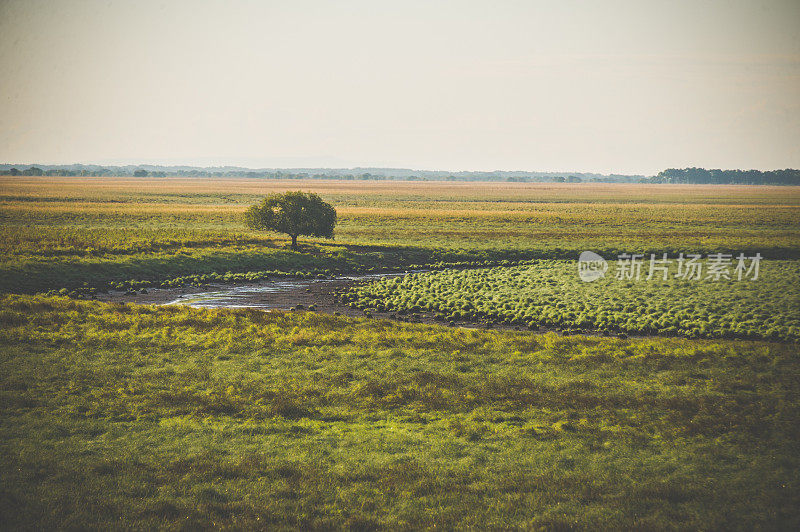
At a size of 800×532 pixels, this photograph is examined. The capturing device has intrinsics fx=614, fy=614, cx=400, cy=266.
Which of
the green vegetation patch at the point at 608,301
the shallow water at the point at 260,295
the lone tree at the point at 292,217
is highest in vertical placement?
the lone tree at the point at 292,217

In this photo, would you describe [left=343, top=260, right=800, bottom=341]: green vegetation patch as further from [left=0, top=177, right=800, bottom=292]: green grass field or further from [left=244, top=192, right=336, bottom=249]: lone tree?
[left=244, top=192, right=336, bottom=249]: lone tree

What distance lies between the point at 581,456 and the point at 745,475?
Result: 3833mm

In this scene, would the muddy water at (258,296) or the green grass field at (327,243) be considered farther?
the green grass field at (327,243)

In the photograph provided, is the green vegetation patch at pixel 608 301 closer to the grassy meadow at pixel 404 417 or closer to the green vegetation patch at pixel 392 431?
the grassy meadow at pixel 404 417

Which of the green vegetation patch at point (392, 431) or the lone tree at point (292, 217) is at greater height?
the lone tree at point (292, 217)

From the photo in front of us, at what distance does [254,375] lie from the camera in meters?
24.1

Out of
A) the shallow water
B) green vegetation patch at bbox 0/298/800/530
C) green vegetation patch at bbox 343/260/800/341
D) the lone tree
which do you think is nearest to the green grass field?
the lone tree

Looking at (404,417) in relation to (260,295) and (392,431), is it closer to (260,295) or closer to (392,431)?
(392,431)

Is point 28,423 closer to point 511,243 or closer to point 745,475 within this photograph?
point 745,475

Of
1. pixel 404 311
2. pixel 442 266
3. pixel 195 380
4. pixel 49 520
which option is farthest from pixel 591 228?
pixel 49 520

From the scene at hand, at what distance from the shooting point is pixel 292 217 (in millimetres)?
75125

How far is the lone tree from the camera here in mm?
75250

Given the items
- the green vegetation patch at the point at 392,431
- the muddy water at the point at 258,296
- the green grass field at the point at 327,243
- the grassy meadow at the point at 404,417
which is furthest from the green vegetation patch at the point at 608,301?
the green grass field at the point at 327,243

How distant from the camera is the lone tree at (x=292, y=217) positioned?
75.2 meters
